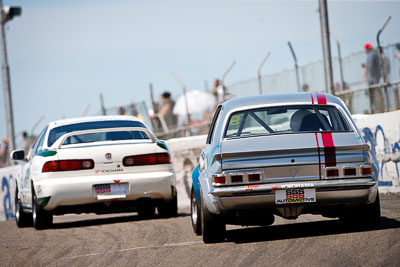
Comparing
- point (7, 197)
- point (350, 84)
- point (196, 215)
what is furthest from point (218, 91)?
point (196, 215)

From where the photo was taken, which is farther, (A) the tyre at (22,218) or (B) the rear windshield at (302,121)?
(A) the tyre at (22,218)

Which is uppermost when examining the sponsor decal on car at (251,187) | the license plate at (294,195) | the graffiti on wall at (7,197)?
the sponsor decal on car at (251,187)

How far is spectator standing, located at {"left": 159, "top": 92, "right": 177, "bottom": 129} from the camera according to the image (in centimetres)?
2314

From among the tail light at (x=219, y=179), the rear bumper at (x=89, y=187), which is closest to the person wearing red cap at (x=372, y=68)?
the rear bumper at (x=89, y=187)

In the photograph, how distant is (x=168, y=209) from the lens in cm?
1294

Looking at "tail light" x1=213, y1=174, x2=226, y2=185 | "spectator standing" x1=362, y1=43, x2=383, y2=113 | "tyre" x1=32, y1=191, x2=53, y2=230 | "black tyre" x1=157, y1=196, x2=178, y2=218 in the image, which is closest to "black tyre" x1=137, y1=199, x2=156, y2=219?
"black tyre" x1=157, y1=196, x2=178, y2=218

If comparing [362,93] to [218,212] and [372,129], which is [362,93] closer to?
[372,129]

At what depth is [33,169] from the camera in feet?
41.1

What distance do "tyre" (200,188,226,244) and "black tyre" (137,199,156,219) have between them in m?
3.70

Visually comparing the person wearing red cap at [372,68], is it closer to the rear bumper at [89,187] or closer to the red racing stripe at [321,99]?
the rear bumper at [89,187]

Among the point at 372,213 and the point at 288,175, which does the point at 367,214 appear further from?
the point at 288,175

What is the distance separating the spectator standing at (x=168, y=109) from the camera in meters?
23.1

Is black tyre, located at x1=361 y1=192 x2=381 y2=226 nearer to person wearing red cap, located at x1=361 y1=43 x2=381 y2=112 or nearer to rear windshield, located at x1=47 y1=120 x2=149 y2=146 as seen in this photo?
rear windshield, located at x1=47 y1=120 x2=149 y2=146

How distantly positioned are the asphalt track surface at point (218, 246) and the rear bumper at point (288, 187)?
0.34m
